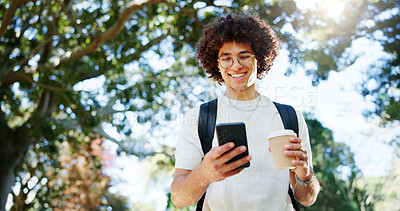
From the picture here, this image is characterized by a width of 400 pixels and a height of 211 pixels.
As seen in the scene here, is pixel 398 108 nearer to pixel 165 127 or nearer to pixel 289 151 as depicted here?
pixel 165 127

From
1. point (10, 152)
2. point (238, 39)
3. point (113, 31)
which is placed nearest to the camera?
point (238, 39)

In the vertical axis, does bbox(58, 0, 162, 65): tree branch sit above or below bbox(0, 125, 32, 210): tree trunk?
above

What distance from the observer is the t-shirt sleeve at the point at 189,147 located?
1.70 metres

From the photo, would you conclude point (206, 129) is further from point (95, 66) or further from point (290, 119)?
point (95, 66)

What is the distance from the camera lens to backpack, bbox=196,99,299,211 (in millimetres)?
1735

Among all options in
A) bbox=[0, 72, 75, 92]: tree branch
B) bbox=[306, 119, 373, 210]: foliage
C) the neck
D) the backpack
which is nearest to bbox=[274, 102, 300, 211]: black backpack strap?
the backpack

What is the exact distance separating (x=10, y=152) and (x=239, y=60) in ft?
24.3

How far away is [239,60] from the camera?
6.12ft

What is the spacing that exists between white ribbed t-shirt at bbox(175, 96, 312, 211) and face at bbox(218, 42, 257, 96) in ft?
0.42

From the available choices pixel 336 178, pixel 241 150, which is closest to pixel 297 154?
pixel 241 150

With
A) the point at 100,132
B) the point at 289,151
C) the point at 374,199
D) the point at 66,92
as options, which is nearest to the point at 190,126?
the point at 289,151

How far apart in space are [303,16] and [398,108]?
2551 mm

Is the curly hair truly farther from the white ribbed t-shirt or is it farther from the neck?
the white ribbed t-shirt

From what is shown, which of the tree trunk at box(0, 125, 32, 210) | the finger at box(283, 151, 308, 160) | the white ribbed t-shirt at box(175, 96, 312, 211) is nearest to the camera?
the finger at box(283, 151, 308, 160)
